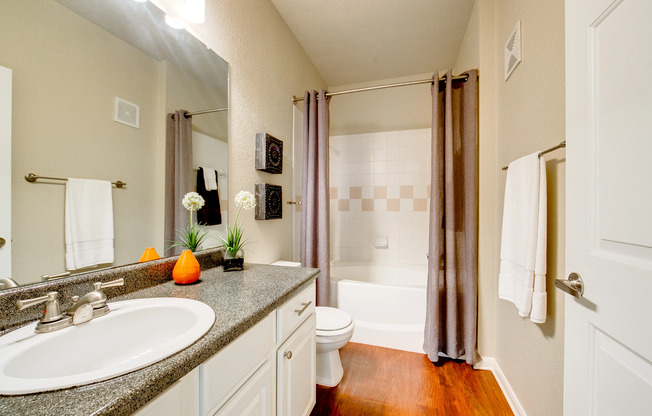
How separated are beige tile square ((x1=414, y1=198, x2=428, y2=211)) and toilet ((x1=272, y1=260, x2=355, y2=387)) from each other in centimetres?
166

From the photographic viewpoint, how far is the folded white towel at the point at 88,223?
764 millimetres

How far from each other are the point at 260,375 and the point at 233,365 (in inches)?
7.1

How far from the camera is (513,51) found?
1.40 meters

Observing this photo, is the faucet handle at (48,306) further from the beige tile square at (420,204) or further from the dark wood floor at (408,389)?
the beige tile square at (420,204)

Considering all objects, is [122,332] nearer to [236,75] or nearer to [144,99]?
[144,99]

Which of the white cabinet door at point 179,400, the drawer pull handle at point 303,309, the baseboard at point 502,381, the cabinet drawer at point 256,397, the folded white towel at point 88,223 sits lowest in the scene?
the baseboard at point 502,381

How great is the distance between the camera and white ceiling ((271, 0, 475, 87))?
6.22 ft

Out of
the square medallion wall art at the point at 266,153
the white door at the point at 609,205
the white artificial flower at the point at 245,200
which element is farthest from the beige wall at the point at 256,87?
the white door at the point at 609,205

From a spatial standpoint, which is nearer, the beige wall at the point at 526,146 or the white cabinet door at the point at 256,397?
the white cabinet door at the point at 256,397

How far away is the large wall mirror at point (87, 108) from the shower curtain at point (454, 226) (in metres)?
1.64

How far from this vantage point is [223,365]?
63 centimetres

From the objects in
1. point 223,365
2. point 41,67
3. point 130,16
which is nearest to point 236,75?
point 130,16

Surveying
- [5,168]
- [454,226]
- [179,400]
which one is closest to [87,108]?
[5,168]

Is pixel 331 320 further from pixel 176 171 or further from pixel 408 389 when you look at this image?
pixel 176 171
